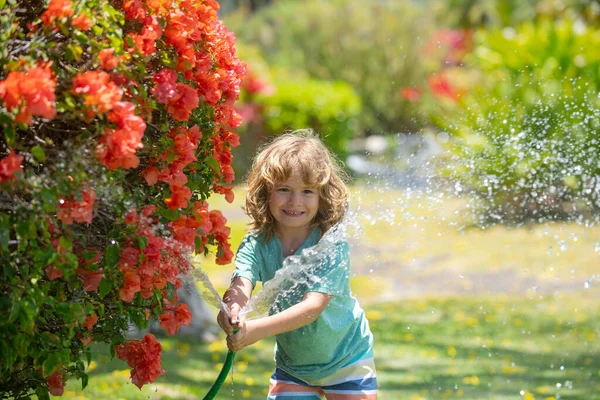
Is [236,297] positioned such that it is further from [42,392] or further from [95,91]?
[95,91]

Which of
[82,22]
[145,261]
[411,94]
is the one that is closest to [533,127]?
[411,94]

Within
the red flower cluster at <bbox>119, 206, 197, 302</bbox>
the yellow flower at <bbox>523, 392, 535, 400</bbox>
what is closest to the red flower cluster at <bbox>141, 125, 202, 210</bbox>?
the red flower cluster at <bbox>119, 206, 197, 302</bbox>

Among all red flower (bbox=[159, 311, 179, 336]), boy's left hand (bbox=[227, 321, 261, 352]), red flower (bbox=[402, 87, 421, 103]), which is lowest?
boy's left hand (bbox=[227, 321, 261, 352])

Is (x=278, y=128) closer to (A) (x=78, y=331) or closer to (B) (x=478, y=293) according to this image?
(B) (x=478, y=293)

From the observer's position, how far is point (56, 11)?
2.40 metres

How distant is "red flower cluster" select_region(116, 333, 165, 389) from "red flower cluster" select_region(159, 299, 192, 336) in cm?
8

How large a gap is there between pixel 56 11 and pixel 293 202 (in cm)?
108

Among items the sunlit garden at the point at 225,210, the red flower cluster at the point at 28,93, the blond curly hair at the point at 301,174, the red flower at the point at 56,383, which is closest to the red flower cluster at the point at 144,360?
the sunlit garden at the point at 225,210

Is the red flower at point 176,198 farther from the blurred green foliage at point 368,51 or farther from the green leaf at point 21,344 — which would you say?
the blurred green foliage at point 368,51

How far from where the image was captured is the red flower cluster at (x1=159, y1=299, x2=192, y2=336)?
2.96m

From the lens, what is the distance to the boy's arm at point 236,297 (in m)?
2.86

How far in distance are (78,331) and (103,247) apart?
0.97ft

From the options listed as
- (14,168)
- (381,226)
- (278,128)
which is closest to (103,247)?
(14,168)

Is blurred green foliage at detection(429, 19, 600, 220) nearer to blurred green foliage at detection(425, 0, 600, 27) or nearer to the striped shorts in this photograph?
the striped shorts
